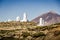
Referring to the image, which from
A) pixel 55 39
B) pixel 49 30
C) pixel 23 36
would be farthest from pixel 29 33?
pixel 55 39

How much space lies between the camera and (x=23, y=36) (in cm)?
3078

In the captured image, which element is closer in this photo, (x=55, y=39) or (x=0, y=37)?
(x=55, y=39)

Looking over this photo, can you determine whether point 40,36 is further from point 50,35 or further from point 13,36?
point 13,36

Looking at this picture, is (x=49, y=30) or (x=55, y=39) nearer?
(x=55, y=39)

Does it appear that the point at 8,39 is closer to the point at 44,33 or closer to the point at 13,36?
the point at 13,36

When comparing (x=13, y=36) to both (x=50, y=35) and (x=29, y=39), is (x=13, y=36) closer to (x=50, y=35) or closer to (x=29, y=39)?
(x=29, y=39)

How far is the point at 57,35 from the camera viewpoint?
2880 cm

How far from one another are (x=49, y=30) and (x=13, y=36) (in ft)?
19.4

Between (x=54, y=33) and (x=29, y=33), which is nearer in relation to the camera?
(x=54, y=33)

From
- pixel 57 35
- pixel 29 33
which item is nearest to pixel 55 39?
pixel 57 35

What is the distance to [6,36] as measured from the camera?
3116 centimetres

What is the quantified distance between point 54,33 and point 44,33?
6.21 ft

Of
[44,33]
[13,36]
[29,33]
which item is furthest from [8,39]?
[44,33]

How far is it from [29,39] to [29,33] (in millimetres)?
1650
